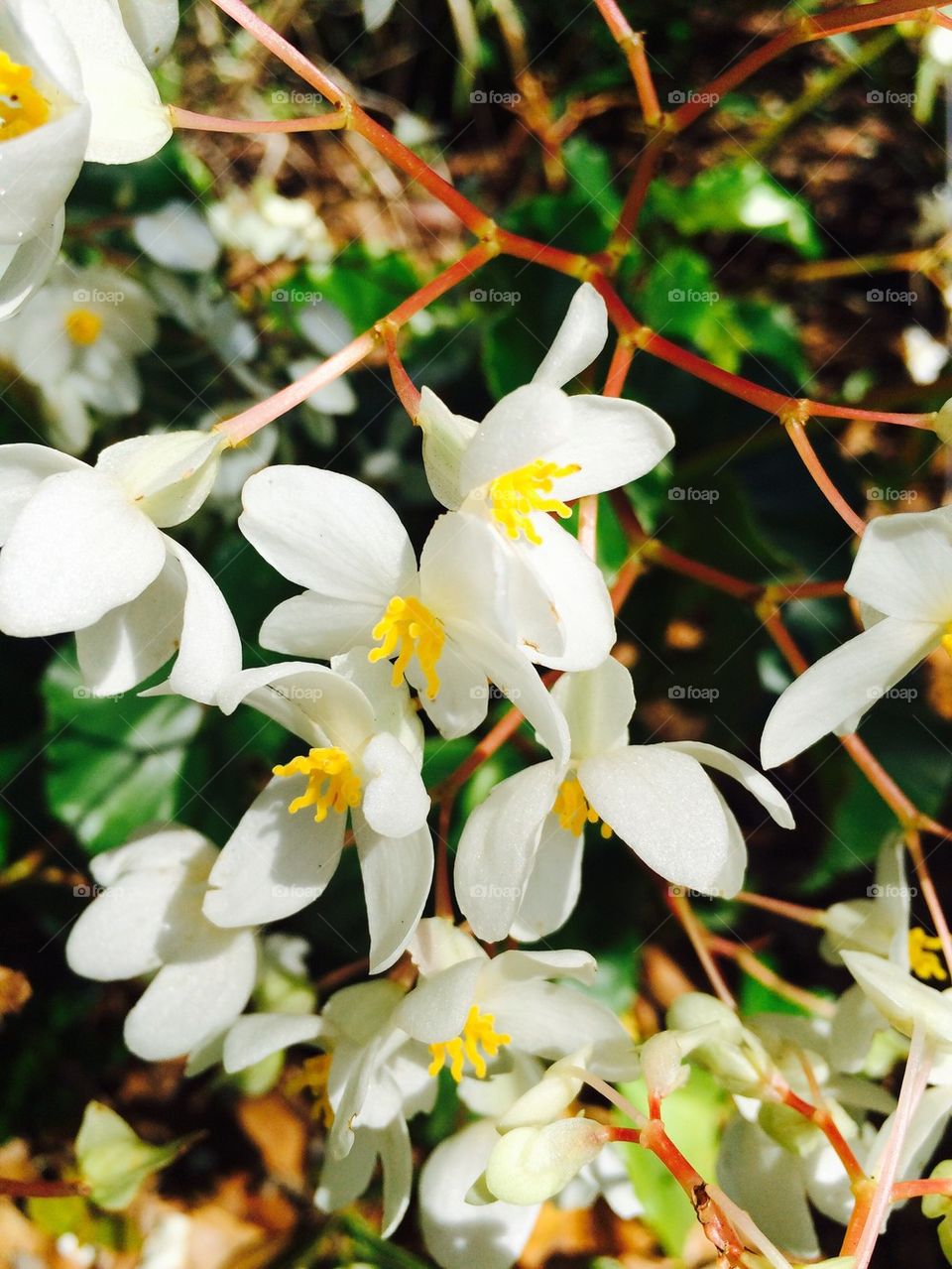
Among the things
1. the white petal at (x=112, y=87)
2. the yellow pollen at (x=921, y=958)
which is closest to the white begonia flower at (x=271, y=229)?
the white petal at (x=112, y=87)

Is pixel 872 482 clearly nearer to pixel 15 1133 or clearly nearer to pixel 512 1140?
pixel 512 1140

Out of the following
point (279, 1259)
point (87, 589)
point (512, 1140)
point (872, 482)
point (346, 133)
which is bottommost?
point (279, 1259)

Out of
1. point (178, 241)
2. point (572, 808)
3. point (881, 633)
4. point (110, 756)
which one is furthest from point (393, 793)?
point (178, 241)

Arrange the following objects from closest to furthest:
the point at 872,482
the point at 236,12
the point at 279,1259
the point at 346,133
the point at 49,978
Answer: the point at 236,12, the point at 279,1259, the point at 49,978, the point at 872,482, the point at 346,133


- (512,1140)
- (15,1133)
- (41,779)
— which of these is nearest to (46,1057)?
(15,1133)

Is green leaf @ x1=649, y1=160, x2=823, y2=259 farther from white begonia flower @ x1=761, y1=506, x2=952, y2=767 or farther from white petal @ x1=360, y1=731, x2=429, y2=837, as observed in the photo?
white petal @ x1=360, y1=731, x2=429, y2=837

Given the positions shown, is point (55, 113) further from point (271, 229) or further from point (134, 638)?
point (271, 229)

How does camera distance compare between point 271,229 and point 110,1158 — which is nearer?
point 110,1158

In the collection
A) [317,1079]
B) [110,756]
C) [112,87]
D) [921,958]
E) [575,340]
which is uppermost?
[112,87]

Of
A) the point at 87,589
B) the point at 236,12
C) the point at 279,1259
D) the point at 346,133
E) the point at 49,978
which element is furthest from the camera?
the point at 346,133
